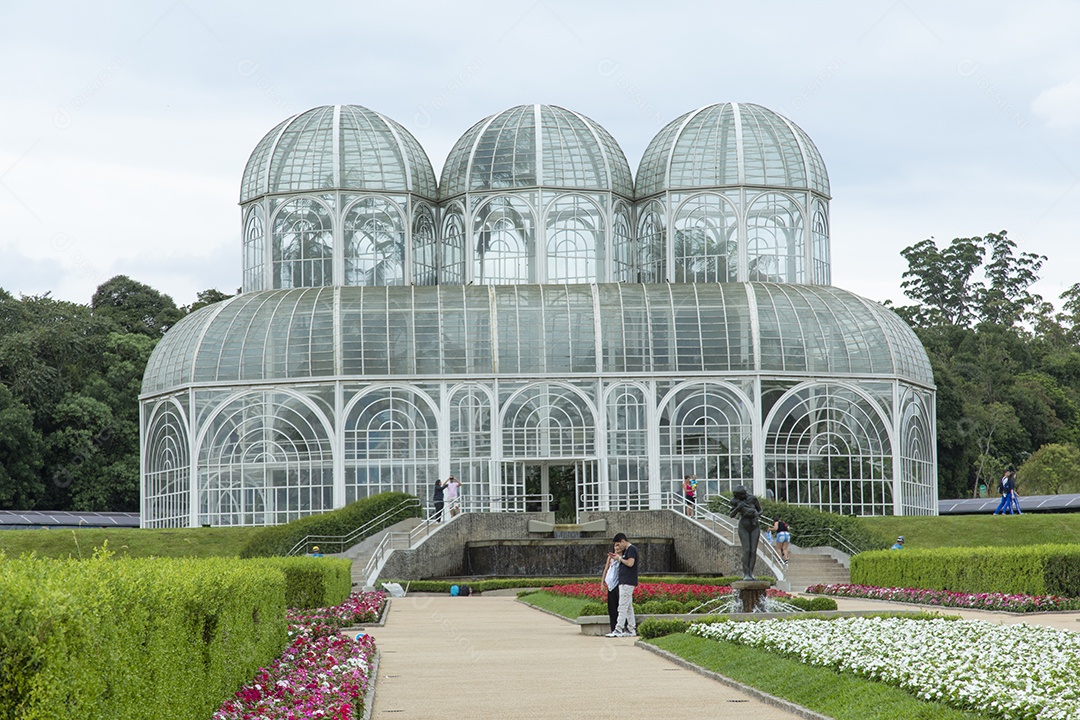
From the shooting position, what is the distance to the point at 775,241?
53.1m

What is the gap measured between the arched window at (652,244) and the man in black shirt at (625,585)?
32298 millimetres

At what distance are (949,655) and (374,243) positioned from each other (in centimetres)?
4132

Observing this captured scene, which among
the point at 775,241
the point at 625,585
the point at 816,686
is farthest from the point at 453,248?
the point at 816,686

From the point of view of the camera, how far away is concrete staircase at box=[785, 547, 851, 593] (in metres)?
37.3

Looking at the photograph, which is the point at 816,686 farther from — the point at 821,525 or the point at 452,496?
the point at 452,496

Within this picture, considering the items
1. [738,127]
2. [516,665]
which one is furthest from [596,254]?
[516,665]

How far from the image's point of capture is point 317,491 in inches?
1841

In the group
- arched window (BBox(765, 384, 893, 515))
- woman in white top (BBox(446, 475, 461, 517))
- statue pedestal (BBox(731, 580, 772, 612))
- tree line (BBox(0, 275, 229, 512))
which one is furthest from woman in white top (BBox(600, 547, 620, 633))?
tree line (BBox(0, 275, 229, 512))

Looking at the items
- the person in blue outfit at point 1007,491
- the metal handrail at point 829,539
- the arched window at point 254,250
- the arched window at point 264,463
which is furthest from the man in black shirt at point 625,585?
the arched window at point 254,250

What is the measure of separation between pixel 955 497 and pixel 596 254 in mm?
26893

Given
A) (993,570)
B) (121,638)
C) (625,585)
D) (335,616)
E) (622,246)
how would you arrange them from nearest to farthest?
1. (121,638)
2. (625,585)
3. (335,616)
4. (993,570)
5. (622,246)

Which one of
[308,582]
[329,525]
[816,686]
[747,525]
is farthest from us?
[329,525]

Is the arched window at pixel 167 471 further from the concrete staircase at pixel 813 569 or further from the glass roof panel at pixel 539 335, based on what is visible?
the concrete staircase at pixel 813 569

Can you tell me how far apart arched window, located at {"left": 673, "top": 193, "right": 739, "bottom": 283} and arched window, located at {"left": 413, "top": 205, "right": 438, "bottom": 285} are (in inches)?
363
